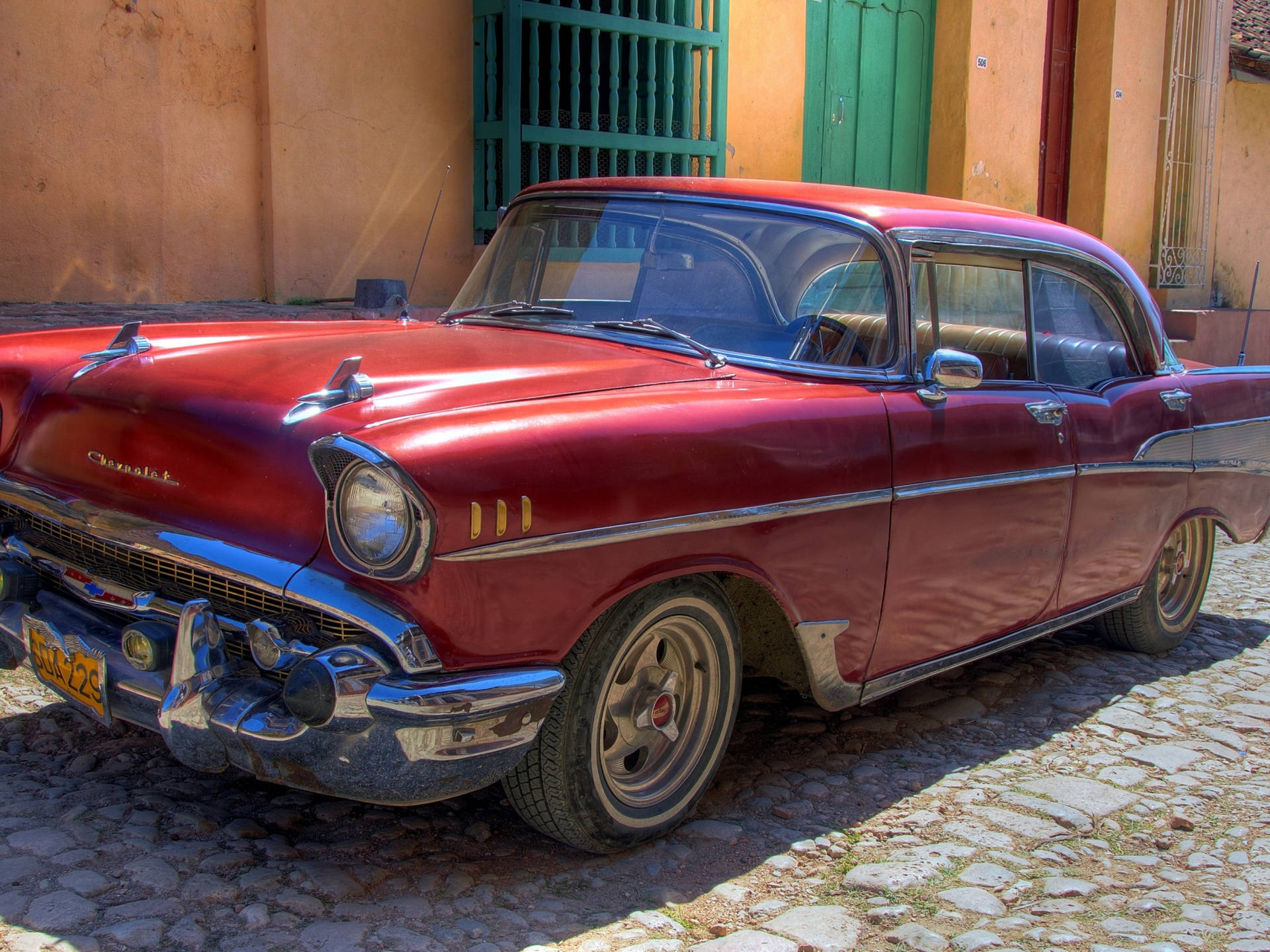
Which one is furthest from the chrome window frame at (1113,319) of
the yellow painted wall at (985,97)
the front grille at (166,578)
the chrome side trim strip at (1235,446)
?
the yellow painted wall at (985,97)

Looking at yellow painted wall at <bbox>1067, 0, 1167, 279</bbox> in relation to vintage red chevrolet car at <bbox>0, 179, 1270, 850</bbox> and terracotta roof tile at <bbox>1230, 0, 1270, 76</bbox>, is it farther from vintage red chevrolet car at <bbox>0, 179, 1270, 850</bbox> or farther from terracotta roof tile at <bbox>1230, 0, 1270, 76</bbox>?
vintage red chevrolet car at <bbox>0, 179, 1270, 850</bbox>

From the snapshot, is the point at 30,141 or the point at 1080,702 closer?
the point at 1080,702

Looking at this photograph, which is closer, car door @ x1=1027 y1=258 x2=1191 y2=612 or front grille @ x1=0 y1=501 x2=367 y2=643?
front grille @ x1=0 y1=501 x2=367 y2=643

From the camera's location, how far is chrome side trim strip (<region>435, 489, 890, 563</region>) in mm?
2305

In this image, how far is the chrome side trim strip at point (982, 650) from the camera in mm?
3189

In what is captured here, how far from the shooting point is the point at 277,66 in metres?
6.51

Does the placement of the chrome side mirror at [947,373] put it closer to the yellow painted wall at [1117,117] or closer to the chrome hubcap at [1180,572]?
the chrome hubcap at [1180,572]

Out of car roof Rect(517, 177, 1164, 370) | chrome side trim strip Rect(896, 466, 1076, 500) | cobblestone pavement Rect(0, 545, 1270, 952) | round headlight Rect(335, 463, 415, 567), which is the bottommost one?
cobblestone pavement Rect(0, 545, 1270, 952)

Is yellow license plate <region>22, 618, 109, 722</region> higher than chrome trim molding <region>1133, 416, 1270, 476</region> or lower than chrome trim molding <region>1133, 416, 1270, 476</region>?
lower

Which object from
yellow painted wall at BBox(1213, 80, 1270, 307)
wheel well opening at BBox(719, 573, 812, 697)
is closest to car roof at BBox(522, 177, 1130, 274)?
wheel well opening at BBox(719, 573, 812, 697)

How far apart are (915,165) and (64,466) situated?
894 centimetres

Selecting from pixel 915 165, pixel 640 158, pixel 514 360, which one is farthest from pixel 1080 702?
pixel 915 165

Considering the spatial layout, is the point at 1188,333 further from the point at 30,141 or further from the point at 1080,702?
the point at 30,141

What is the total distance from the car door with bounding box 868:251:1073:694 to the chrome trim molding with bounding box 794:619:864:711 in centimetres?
12
